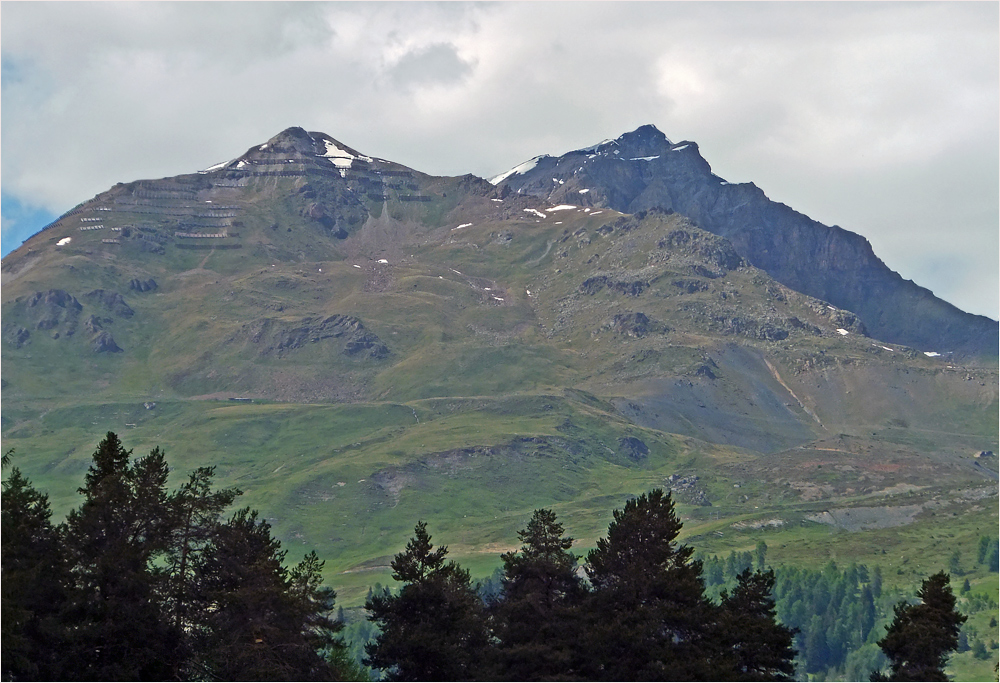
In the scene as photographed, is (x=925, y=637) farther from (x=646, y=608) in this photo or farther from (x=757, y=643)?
(x=646, y=608)

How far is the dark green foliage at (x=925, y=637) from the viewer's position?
91188 mm

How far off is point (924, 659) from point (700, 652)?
16.5 m

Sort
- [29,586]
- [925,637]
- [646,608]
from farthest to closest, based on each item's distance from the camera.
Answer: [646,608], [925,637], [29,586]

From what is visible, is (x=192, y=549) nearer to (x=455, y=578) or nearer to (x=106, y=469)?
(x=106, y=469)

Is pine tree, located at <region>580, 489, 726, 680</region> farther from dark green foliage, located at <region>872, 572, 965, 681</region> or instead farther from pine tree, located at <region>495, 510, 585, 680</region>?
dark green foliage, located at <region>872, 572, 965, 681</region>

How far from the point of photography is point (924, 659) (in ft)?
300

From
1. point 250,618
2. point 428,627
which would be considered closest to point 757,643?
point 428,627

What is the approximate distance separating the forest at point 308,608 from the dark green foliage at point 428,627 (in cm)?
16

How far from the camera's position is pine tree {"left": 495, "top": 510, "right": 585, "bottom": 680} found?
96.6 meters

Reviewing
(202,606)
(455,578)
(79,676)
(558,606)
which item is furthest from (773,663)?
(79,676)

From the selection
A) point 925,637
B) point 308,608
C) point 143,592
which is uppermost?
point 143,592

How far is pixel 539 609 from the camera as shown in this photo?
101m

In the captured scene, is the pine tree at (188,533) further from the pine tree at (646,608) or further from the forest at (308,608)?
the pine tree at (646,608)

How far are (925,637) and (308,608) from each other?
46.3m
